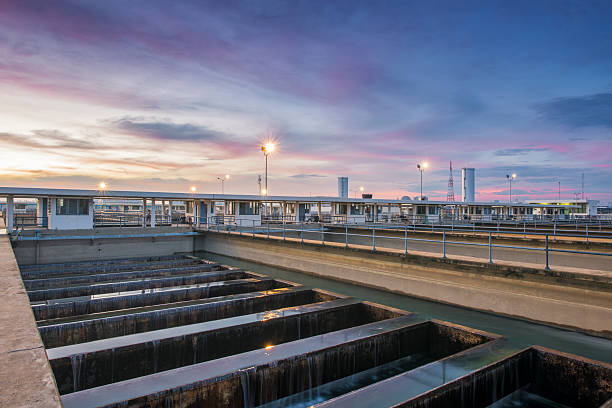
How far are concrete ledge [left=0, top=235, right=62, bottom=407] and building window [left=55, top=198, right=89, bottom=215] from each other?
77.4 feet

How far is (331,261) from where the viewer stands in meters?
17.7

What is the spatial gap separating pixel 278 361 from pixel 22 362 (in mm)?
4141

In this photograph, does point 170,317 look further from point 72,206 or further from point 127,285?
point 72,206

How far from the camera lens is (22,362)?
13.7ft

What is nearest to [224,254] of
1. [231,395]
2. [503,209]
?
[231,395]

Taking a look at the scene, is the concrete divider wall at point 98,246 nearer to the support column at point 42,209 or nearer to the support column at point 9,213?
the support column at point 9,213

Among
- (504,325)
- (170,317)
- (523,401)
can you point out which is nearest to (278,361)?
(523,401)

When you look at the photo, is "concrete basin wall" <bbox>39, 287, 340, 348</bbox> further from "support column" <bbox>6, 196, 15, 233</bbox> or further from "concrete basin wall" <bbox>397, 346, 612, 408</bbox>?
"support column" <bbox>6, 196, 15, 233</bbox>

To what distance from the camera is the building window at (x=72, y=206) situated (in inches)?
1086

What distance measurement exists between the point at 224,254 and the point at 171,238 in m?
4.30

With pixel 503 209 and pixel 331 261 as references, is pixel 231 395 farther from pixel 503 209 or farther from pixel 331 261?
pixel 503 209

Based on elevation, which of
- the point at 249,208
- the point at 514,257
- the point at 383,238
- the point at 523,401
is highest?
the point at 249,208

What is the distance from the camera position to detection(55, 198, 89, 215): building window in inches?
1086

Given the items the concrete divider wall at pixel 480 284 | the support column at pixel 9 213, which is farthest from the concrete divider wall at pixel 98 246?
the concrete divider wall at pixel 480 284
